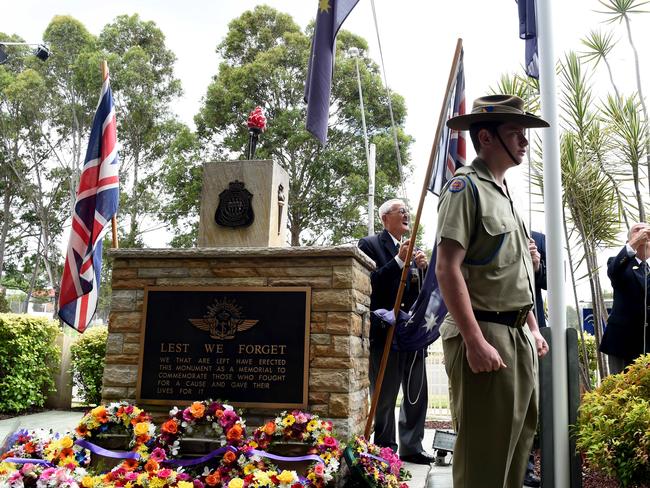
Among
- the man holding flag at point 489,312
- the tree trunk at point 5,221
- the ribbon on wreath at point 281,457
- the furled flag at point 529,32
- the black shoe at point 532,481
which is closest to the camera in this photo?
the man holding flag at point 489,312

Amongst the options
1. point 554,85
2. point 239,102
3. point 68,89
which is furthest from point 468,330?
point 68,89

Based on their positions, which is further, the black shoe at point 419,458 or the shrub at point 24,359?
the shrub at point 24,359

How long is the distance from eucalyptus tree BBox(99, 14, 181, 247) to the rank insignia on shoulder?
20736mm

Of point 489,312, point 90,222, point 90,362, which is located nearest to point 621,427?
point 489,312

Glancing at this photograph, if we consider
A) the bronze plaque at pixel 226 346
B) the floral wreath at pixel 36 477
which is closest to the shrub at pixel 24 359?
the bronze plaque at pixel 226 346

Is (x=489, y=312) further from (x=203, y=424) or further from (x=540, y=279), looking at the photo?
(x=540, y=279)

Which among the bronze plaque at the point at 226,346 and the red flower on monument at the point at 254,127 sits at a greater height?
the red flower on monument at the point at 254,127

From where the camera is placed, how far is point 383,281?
455 cm

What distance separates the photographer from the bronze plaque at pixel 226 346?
3.67m

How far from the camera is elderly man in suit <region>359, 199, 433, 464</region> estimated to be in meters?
4.41

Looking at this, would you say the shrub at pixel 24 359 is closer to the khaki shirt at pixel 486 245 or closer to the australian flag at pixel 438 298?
the australian flag at pixel 438 298

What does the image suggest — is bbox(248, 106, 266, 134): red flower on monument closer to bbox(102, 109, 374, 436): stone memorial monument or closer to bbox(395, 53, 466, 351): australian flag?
bbox(102, 109, 374, 436): stone memorial monument

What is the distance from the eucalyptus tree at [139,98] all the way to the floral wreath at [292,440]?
770 inches

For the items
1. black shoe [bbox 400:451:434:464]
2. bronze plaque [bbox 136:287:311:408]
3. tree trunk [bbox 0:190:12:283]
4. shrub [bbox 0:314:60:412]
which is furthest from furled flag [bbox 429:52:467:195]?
tree trunk [bbox 0:190:12:283]
